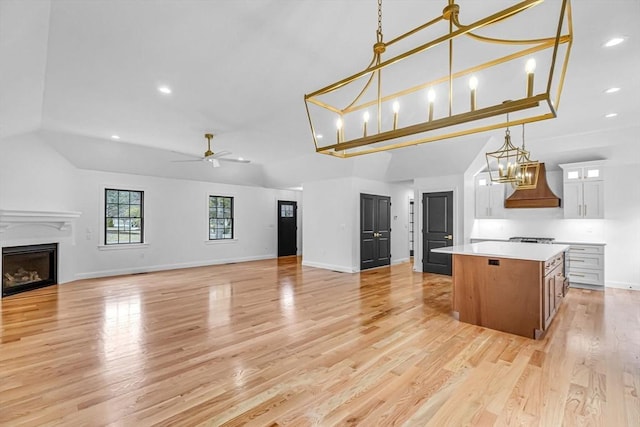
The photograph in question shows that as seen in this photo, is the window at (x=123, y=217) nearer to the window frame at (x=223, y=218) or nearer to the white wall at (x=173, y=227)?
the white wall at (x=173, y=227)

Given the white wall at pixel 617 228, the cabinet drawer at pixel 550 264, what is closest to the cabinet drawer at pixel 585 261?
the white wall at pixel 617 228

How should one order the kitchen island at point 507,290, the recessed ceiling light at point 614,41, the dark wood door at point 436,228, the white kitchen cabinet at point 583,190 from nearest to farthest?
the recessed ceiling light at point 614,41 < the kitchen island at point 507,290 < the white kitchen cabinet at point 583,190 < the dark wood door at point 436,228

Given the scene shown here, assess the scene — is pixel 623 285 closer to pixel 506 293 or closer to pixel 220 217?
pixel 506 293

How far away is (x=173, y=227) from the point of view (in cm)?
836

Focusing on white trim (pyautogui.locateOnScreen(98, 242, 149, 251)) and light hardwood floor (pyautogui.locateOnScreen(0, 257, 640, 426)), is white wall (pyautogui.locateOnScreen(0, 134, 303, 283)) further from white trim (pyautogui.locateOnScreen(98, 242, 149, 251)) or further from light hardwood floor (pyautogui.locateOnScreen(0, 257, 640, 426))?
light hardwood floor (pyautogui.locateOnScreen(0, 257, 640, 426))

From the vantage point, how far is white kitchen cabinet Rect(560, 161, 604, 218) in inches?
235

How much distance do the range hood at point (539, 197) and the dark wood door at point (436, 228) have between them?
1362 mm

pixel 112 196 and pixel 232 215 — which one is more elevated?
pixel 112 196

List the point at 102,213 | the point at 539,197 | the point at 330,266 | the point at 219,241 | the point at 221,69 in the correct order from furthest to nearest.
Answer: the point at 219,241, the point at 330,266, the point at 102,213, the point at 539,197, the point at 221,69

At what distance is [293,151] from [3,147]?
16.7 ft

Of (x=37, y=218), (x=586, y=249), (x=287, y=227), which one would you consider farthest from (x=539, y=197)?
(x=37, y=218)

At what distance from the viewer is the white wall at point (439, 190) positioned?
734 cm

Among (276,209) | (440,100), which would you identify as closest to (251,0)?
(440,100)

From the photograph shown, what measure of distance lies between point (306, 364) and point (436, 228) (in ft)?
19.2
